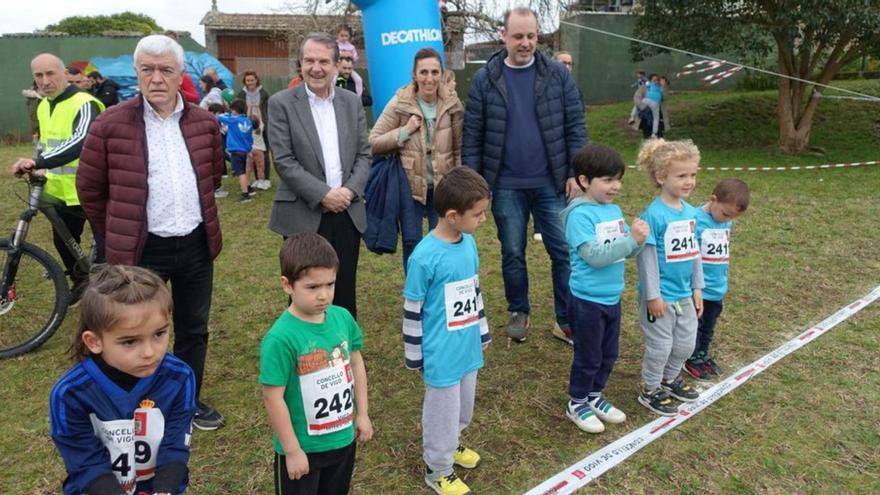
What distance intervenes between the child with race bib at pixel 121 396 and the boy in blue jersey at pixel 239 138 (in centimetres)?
682

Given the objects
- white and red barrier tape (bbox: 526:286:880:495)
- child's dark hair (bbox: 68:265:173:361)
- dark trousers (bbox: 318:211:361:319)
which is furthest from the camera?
dark trousers (bbox: 318:211:361:319)

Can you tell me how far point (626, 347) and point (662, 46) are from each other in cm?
879

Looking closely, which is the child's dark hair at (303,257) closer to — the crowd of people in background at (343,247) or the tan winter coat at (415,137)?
the crowd of people in background at (343,247)

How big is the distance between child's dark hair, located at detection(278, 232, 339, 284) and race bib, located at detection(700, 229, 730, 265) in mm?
2257

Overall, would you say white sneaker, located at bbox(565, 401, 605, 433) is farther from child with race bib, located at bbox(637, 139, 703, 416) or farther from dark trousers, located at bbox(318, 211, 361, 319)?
dark trousers, located at bbox(318, 211, 361, 319)

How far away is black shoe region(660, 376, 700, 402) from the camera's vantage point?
3.26 metres

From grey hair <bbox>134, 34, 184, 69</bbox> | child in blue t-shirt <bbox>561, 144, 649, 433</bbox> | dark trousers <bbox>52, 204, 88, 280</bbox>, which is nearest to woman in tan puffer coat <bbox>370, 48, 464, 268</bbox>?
child in blue t-shirt <bbox>561, 144, 649, 433</bbox>

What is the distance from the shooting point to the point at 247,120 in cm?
826

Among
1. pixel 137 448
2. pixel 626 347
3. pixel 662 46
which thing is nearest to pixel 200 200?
pixel 137 448

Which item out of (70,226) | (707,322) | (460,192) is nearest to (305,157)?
(460,192)

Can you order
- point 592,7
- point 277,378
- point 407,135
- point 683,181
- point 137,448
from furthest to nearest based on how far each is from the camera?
1. point 592,7
2. point 407,135
3. point 683,181
4. point 277,378
5. point 137,448

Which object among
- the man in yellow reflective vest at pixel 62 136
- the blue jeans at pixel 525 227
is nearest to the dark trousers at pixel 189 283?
the man in yellow reflective vest at pixel 62 136

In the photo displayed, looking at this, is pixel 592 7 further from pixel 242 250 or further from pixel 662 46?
pixel 242 250

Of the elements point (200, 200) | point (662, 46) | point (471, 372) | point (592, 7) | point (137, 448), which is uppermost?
point (592, 7)
